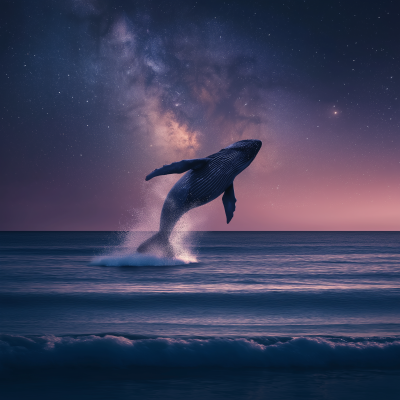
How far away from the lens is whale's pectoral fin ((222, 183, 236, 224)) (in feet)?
58.0

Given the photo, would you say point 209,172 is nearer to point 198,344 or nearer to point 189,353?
point 198,344

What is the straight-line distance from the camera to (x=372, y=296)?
16109mm

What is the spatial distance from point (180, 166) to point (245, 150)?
273cm

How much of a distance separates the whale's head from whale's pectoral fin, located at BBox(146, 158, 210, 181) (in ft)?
3.88

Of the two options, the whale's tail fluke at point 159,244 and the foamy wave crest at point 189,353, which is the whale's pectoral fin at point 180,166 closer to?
the whale's tail fluke at point 159,244

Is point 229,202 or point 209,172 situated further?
point 229,202

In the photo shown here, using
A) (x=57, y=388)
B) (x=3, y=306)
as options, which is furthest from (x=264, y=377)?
(x=3, y=306)

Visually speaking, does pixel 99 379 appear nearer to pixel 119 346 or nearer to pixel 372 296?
pixel 119 346

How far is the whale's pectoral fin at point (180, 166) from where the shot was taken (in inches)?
625

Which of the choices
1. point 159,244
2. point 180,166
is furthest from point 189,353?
point 159,244

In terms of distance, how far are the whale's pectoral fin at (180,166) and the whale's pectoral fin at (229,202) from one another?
6.88 feet

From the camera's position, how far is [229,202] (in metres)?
17.8

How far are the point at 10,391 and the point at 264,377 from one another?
3923mm

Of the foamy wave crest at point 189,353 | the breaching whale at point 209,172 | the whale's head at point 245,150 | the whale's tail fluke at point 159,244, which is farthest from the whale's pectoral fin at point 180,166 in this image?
the foamy wave crest at point 189,353
